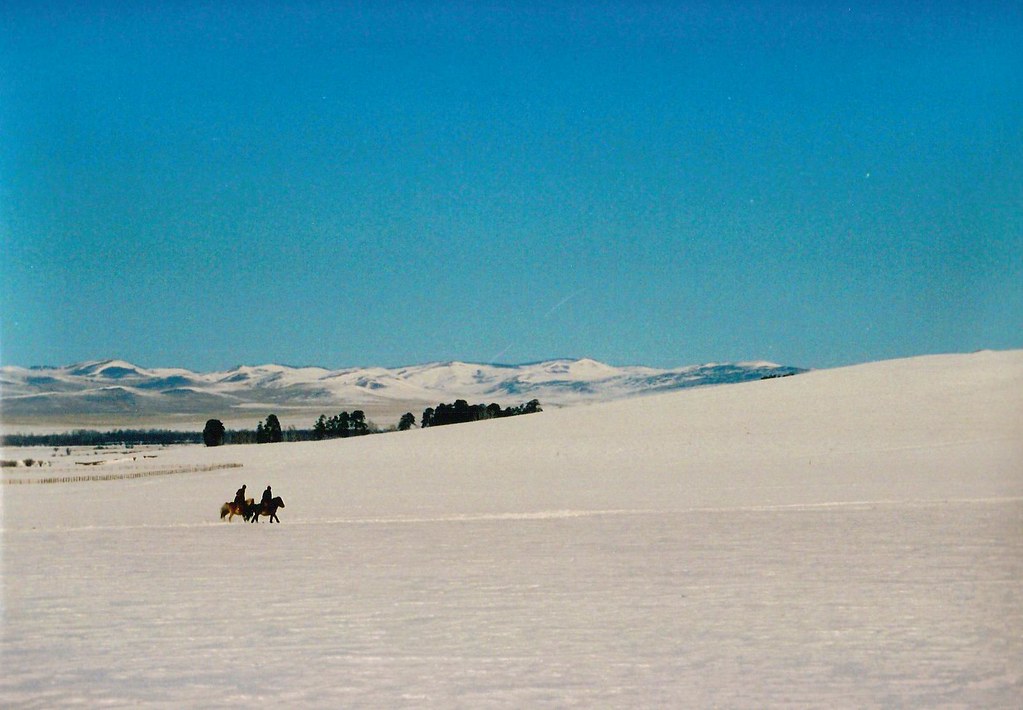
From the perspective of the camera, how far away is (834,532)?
66.9ft

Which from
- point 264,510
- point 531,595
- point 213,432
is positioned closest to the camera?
point 531,595

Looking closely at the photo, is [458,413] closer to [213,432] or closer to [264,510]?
[213,432]

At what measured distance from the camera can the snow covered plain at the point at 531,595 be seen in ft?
30.0

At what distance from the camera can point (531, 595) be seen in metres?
13.5

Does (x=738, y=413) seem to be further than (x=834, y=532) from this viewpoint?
Yes

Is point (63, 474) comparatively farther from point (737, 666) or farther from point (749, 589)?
point (737, 666)

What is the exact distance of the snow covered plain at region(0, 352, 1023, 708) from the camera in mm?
9133

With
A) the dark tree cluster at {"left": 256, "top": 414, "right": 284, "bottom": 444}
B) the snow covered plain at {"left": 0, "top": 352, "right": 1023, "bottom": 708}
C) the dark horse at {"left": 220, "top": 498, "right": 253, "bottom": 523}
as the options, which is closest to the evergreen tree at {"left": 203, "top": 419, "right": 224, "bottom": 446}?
the dark tree cluster at {"left": 256, "top": 414, "right": 284, "bottom": 444}

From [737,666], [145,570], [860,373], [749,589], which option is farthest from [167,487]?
[860,373]

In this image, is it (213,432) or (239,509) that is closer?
(239,509)

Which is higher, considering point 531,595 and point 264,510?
point 264,510

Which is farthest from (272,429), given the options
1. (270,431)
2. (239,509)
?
(239,509)

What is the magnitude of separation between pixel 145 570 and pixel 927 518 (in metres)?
15.6

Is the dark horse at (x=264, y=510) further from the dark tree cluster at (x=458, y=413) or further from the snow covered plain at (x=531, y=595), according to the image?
the dark tree cluster at (x=458, y=413)
